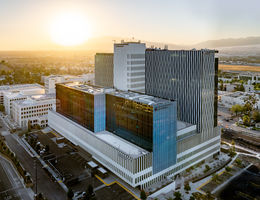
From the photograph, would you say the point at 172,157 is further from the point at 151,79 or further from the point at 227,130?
the point at 227,130

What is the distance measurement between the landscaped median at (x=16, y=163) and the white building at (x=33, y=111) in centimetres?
1594

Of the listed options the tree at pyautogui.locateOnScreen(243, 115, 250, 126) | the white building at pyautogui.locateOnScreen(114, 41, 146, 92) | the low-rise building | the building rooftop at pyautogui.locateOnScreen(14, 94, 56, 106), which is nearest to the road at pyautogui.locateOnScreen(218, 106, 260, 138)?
the tree at pyautogui.locateOnScreen(243, 115, 250, 126)

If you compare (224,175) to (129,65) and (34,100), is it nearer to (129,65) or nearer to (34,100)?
(129,65)

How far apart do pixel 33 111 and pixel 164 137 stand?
52.9 m

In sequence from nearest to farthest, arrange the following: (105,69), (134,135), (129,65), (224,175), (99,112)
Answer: (134,135)
(224,175)
(99,112)
(129,65)
(105,69)

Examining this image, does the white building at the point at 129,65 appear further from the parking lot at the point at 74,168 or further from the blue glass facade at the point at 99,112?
the parking lot at the point at 74,168

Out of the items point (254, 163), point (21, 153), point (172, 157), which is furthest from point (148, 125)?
point (21, 153)

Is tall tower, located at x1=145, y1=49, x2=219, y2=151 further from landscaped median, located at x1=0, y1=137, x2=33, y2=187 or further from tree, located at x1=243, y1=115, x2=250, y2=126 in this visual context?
tree, located at x1=243, y1=115, x2=250, y2=126

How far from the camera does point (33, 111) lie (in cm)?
7894

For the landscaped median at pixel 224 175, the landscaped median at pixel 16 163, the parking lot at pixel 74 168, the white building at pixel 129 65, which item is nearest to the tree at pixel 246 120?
the landscaped median at pixel 224 175

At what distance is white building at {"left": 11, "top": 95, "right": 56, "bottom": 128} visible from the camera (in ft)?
249

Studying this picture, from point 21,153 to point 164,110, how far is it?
36058 millimetres

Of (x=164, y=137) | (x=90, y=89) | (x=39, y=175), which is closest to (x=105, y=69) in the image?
(x=90, y=89)

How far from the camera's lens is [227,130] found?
74.1 m
